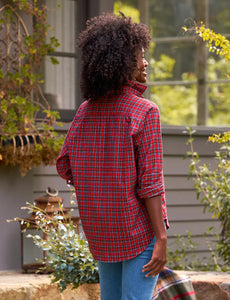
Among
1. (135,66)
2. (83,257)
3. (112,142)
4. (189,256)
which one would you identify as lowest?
Result: (189,256)

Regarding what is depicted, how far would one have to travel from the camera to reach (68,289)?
3.42m

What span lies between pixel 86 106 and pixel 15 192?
241 centimetres

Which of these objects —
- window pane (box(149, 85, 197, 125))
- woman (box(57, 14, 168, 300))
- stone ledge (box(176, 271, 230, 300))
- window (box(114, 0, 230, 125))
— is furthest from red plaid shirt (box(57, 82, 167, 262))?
window pane (box(149, 85, 197, 125))

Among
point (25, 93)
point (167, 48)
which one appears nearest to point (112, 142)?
point (25, 93)

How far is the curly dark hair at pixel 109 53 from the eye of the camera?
1.84m

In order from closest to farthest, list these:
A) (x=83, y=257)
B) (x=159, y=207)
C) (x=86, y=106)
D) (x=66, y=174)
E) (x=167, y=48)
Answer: (x=159, y=207), (x=86, y=106), (x=66, y=174), (x=83, y=257), (x=167, y=48)

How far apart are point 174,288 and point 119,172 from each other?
62cm

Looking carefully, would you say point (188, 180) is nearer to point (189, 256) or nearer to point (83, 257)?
point (189, 256)

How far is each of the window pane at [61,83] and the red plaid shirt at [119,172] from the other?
9.49ft

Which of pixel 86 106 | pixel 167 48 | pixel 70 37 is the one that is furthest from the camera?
pixel 167 48

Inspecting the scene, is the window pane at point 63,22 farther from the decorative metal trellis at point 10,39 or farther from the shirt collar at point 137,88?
the shirt collar at point 137,88

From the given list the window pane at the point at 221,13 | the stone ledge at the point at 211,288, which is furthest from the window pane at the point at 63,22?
the window pane at the point at 221,13

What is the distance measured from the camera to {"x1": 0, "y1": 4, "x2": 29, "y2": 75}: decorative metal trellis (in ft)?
13.7

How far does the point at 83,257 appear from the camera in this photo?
315 cm
